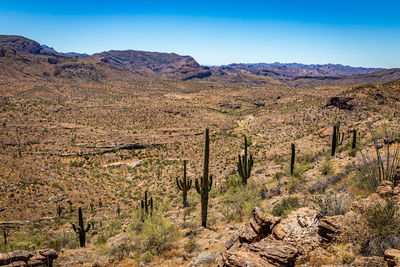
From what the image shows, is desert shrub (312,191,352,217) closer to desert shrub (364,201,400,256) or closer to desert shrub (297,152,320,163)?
desert shrub (364,201,400,256)

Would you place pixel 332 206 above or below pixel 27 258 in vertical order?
above

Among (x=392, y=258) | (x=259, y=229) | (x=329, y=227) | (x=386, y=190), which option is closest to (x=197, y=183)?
(x=259, y=229)

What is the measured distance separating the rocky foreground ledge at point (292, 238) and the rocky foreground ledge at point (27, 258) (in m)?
6.88

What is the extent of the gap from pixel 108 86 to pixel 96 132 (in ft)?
189

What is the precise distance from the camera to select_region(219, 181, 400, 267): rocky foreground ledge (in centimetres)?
511

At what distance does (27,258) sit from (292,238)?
865 centimetres

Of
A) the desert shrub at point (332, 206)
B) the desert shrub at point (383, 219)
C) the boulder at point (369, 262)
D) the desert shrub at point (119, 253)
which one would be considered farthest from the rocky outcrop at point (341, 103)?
the boulder at point (369, 262)

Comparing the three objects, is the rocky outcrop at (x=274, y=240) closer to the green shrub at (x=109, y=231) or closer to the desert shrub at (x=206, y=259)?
the desert shrub at (x=206, y=259)

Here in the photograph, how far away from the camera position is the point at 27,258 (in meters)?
8.27

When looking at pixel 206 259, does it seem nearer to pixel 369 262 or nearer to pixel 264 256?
pixel 264 256

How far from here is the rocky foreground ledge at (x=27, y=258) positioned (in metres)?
7.83

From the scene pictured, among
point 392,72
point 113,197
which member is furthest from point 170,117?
point 392,72

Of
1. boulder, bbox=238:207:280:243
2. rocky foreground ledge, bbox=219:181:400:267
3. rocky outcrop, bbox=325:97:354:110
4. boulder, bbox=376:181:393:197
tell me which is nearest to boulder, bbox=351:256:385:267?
rocky foreground ledge, bbox=219:181:400:267

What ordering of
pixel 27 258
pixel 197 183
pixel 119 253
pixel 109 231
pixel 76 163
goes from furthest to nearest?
pixel 76 163
pixel 109 231
pixel 197 183
pixel 119 253
pixel 27 258
